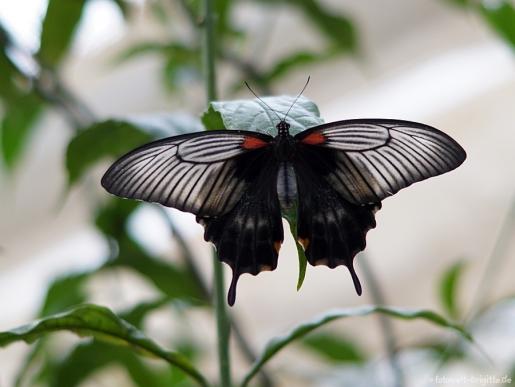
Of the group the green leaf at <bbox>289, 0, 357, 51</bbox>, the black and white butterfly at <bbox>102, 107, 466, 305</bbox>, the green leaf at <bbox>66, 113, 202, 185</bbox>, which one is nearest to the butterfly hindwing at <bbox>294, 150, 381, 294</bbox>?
the black and white butterfly at <bbox>102, 107, 466, 305</bbox>

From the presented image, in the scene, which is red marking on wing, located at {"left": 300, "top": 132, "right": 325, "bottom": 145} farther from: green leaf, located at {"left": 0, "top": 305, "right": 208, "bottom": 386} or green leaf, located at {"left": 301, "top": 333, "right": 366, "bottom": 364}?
green leaf, located at {"left": 301, "top": 333, "right": 366, "bottom": 364}

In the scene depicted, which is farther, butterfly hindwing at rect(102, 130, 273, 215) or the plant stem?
the plant stem

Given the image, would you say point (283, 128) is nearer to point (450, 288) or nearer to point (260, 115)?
point (260, 115)

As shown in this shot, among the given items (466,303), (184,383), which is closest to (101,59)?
(466,303)

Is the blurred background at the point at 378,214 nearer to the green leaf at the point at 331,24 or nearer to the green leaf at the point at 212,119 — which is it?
the green leaf at the point at 331,24

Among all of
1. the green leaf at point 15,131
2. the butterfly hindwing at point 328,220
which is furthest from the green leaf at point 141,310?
the green leaf at point 15,131

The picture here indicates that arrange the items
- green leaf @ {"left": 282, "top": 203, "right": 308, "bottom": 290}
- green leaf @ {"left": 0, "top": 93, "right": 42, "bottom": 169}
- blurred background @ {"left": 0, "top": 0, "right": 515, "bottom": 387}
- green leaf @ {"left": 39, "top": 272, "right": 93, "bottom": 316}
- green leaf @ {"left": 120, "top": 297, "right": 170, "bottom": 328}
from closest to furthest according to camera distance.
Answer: green leaf @ {"left": 282, "top": 203, "right": 308, "bottom": 290}
green leaf @ {"left": 120, "top": 297, "right": 170, "bottom": 328}
green leaf @ {"left": 39, "top": 272, "right": 93, "bottom": 316}
green leaf @ {"left": 0, "top": 93, "right": 42, "bottom": 169}
blurred background @ {"left": 0, "top": 0, "right": 515, "bottom": 387}

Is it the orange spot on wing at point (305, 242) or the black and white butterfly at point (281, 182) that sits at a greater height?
the black and white butterfly at point (281, 182)

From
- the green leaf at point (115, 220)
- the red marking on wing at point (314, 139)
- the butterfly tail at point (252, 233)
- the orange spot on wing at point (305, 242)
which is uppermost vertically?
the green leaf at point (115, 220)
